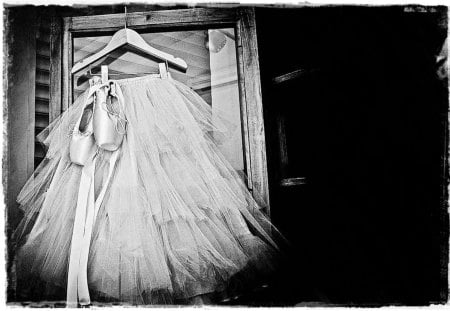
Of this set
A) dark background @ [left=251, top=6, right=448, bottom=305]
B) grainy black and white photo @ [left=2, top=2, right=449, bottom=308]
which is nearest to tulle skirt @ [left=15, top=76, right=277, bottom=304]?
grainy black and white photo @ [left=2, top=2, right=449, bottom=308]

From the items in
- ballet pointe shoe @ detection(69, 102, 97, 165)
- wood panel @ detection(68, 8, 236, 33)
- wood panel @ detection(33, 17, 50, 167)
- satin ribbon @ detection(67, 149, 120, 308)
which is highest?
wood panel @ detection(68, 8, 236, 33)

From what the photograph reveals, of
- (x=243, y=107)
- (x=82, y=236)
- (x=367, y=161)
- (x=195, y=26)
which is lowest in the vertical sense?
(x=82, y=236)

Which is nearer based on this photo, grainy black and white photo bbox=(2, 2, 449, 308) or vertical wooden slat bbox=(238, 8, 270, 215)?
grainy black and white photo bbox=(2, 2, 449, 308)

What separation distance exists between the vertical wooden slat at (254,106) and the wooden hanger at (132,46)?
0.19m

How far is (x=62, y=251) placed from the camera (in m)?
0.92

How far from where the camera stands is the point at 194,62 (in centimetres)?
110

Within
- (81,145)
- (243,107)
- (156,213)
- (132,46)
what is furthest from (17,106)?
(243,107)

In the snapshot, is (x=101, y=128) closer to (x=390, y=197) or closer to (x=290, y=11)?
(x=290, y=11)

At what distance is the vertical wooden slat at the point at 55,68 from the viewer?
1061mm

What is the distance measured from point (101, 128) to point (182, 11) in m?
0.42

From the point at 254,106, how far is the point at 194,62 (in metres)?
0.23

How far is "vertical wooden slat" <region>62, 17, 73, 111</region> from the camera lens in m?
1.07

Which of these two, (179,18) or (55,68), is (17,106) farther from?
(179,18)

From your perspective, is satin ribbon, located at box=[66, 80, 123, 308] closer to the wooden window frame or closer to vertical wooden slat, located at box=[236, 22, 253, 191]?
the wooden window frame
